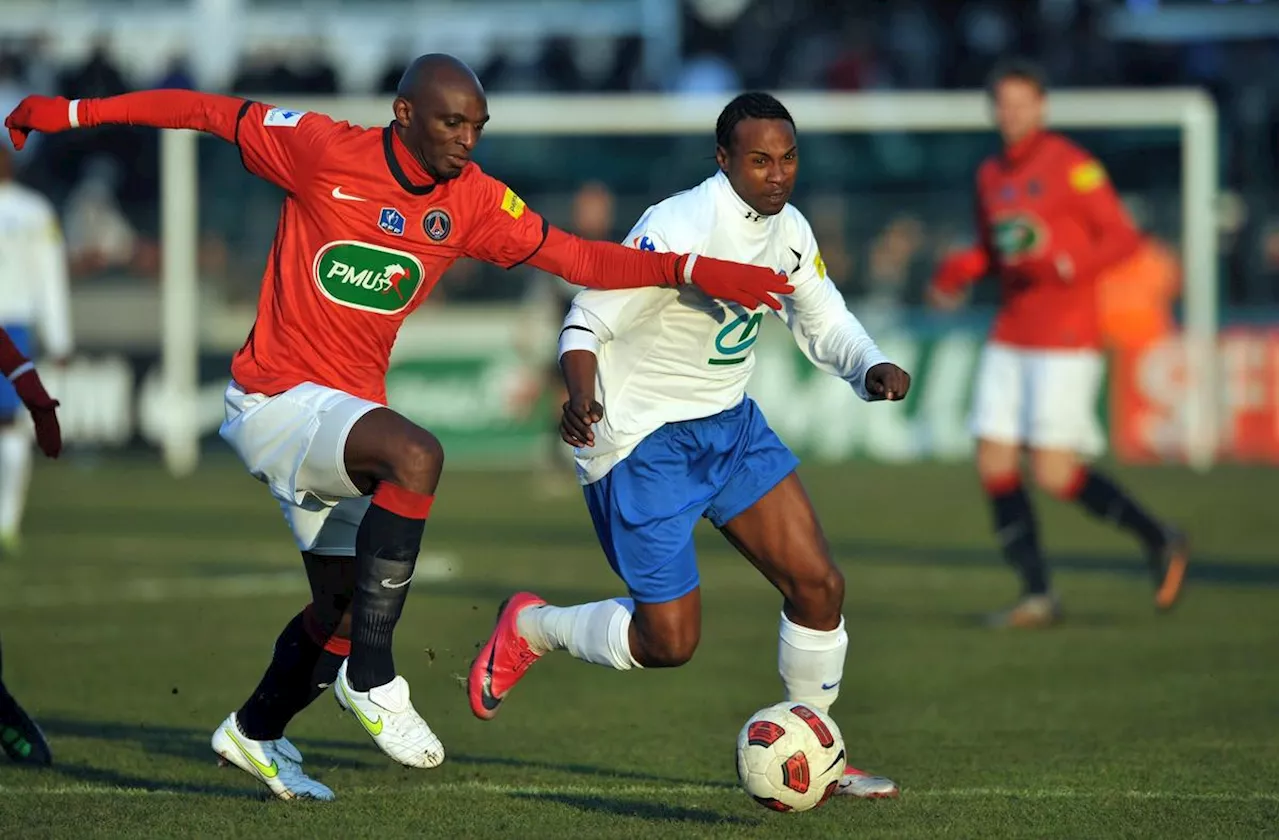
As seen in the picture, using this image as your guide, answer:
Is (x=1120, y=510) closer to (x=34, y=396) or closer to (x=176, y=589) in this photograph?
(x=176, y=589)

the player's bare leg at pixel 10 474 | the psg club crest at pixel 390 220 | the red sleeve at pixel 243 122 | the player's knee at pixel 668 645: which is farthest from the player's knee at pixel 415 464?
the player's bare leg at pixel 10 474

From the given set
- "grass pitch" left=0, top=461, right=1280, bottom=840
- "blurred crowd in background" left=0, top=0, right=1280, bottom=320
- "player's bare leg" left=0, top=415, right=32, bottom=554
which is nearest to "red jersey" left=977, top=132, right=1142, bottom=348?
"grass pitch" left=0, top=461, right=1280, bottom=840

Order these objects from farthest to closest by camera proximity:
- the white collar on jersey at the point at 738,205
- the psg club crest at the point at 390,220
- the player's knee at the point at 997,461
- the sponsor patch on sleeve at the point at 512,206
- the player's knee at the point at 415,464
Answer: the player's knee at the point at 997,461
the white collar on jersey at the point at 738,205
the sponsor patch on sleeve at the point at 512,206
the psg club crest at the point at 390,220
the player's knee at the point at 415,464

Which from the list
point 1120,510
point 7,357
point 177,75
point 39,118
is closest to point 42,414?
point 7,357

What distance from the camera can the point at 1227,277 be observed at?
21.6 metres

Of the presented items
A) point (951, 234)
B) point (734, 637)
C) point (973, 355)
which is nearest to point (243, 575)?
point (734, 637)

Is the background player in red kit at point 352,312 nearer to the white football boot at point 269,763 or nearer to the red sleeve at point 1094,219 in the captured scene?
the white football boot at point 269,763

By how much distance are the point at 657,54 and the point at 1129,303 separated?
6.20 m

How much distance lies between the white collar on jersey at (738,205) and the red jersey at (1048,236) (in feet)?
14.9

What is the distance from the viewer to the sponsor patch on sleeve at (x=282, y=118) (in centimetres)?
616

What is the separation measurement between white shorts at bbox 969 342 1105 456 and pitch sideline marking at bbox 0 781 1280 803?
179 inches

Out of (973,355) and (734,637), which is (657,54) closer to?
(973,355)

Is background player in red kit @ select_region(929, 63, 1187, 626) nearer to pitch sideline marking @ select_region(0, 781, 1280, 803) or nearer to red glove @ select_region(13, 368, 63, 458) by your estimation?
pitch sideline marking @ select_region(0, 781, 1280, 803)

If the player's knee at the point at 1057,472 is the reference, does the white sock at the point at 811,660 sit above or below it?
above
